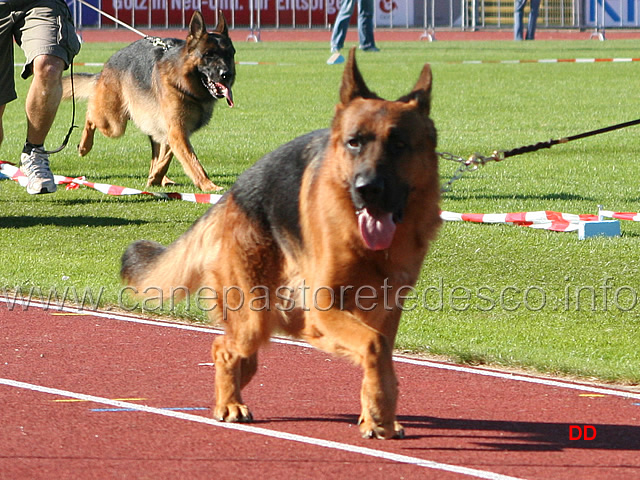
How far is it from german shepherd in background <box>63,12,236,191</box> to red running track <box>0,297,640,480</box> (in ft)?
18.5

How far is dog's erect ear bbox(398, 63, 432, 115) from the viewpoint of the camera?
191 inches

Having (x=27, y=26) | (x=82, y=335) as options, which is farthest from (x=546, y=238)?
(x=27, y=26)

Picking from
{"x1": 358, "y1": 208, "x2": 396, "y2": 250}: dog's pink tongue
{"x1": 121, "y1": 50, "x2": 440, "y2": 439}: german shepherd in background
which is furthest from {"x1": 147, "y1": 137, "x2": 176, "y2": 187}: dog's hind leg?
{"x1": 358, "y1": 208, "x2": 396, "y2": 250}: dog's pink tongue

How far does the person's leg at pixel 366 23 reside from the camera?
3256cm

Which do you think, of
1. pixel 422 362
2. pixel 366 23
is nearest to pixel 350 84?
pixel 422 362

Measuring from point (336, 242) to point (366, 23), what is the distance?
99.9ft

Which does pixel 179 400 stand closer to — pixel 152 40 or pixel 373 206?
pixel 373 206

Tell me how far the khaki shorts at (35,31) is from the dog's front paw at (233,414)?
5.87m

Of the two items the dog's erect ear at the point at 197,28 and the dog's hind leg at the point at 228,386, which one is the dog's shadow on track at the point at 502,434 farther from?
the dog's erect ear at the point at 197,28

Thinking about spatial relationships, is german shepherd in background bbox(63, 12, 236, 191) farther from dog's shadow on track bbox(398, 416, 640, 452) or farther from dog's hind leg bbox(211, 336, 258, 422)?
dog's shadow on track bbox(398, 416, 640, 452)

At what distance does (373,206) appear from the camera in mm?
4539

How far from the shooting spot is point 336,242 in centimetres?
469

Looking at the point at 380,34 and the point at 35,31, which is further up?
the point at 380,34

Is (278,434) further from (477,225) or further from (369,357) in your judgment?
(477,225)
